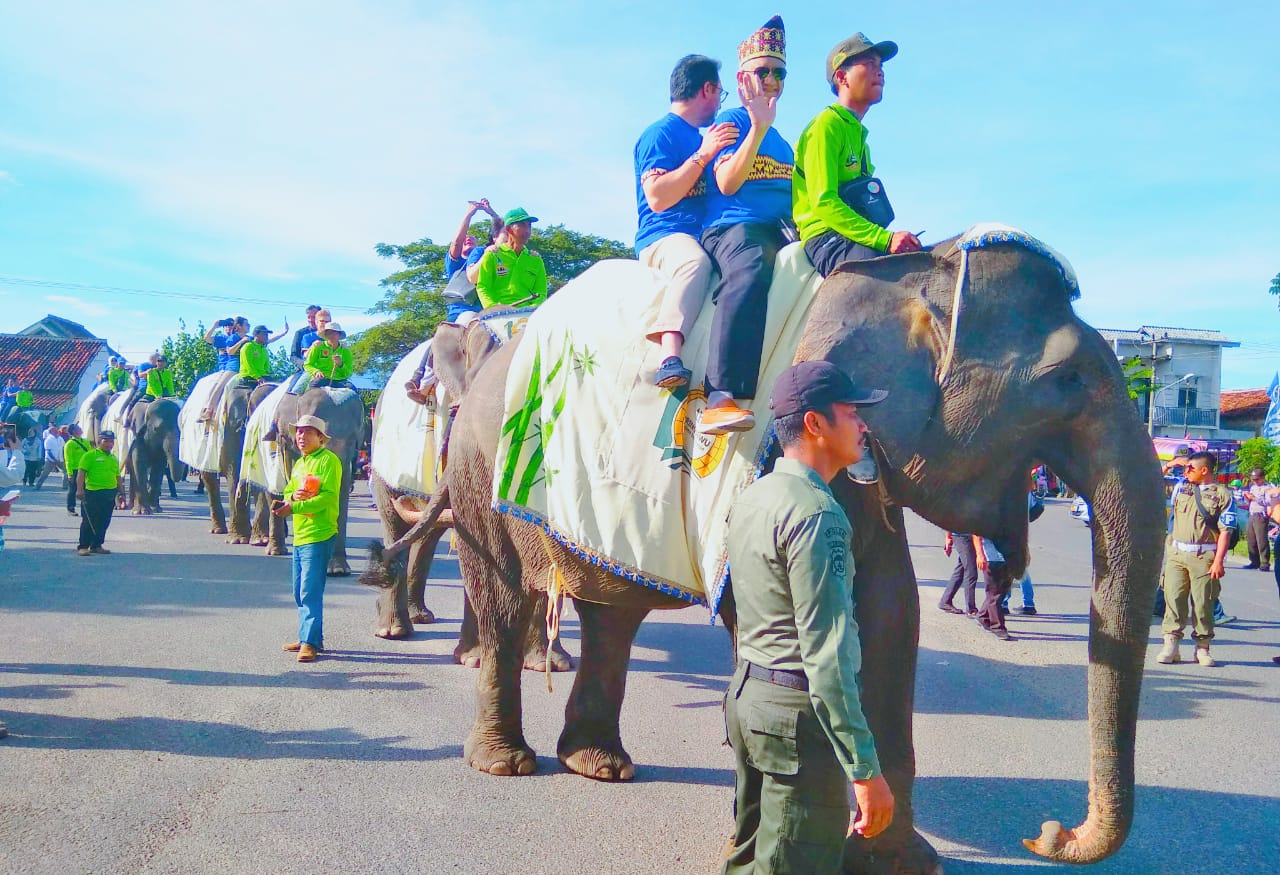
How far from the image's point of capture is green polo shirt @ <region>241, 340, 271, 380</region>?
1428cm

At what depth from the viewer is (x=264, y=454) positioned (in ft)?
39.5

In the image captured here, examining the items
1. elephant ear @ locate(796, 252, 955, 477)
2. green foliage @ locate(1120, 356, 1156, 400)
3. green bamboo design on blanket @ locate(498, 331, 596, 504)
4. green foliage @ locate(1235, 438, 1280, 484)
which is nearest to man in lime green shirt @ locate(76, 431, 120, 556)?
green bamboo design on blanket @ locate(498, 331, 596, 504)

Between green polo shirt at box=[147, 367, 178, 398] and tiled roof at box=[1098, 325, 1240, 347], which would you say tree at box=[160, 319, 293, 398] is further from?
tiled roof at box=[1098, 325, 1240, 347]

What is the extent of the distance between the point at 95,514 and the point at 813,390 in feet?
38.0

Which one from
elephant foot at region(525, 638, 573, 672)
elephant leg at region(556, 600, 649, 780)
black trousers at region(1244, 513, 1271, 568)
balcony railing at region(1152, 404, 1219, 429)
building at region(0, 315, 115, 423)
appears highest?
balcony railing at region(1152, 404, 1219, 429)

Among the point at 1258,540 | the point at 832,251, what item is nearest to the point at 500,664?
the point at 832,251

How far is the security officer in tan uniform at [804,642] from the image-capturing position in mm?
2459

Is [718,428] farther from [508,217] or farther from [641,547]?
[508,217]

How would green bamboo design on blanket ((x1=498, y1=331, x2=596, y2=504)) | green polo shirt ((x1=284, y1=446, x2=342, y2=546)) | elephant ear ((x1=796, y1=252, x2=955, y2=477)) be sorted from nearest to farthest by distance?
elephant ear ((x1=796, y1=252, x2=955, y2=477)), green bamboo design on blanket ((x1=498, y1=331, x2=596, y2=504)), green polo shirt ((x1=284, y1=446, x2=342, y2=546))

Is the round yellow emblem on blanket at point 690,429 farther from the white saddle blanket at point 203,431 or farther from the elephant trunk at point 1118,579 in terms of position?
the white saddle blanket at point 203,431

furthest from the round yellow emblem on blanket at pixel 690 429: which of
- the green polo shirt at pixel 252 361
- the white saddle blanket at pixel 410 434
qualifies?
the green polo shirt at pixel 252 361

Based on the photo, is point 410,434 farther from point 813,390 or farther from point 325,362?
point 813,390

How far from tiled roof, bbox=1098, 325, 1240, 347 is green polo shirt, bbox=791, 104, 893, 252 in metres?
52.5

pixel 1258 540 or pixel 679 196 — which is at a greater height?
pixel 679 196
